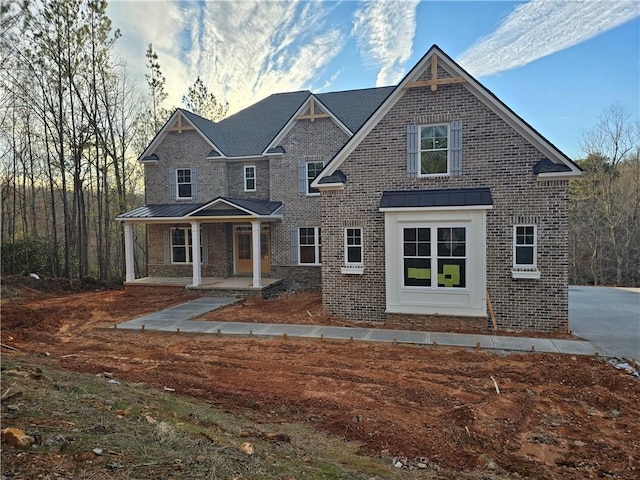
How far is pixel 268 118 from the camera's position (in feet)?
69.3

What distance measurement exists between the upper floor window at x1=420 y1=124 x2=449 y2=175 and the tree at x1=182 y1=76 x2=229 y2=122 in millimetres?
24084

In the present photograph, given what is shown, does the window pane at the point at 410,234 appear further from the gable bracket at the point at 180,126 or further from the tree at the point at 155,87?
the tree at the point at 155,87

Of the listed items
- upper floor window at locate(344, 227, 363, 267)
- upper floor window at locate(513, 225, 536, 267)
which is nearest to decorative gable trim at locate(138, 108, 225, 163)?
upper floor window at locate(344, 227, 363, 267)

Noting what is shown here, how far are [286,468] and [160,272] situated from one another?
58.0 feet

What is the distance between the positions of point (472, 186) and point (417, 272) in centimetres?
281

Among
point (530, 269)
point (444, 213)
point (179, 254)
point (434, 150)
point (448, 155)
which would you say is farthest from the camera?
point (179, 254)

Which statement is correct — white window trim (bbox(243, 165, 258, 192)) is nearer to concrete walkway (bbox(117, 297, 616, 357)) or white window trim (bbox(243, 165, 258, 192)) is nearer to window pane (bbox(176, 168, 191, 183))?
window pane (bbox(176, 168, 191, 183))

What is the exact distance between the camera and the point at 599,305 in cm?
1389

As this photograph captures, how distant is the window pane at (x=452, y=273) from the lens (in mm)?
10375

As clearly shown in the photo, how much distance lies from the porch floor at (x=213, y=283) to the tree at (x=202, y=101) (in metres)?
16.8

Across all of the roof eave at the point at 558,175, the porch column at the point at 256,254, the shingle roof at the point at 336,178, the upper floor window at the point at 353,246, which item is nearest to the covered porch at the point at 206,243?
the porch column at the point at 256,254

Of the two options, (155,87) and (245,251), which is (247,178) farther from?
(155,87)

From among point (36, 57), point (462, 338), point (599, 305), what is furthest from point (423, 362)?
point (36, 57)

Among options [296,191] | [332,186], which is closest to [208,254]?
[296,191]
